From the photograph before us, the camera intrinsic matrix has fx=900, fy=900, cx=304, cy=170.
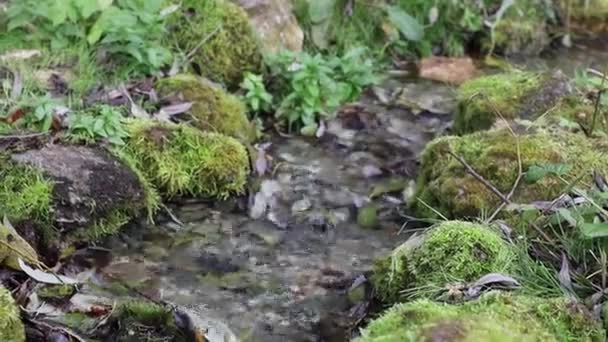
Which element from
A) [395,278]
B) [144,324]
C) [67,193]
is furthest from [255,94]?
[144,324]

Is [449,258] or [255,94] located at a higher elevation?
[449,258]

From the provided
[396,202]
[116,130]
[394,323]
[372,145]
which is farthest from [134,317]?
[372,145]

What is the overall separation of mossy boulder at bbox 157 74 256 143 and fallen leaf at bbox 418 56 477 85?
1.63 m

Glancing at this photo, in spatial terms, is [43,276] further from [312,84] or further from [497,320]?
[312,84]

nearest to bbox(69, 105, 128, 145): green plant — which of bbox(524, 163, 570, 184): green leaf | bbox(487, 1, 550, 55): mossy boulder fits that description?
bbox(524, 163, 570, 184): green leaf

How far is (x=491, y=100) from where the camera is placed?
4.45 meters

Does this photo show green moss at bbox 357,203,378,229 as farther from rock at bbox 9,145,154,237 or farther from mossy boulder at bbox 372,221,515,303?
rock at bbox 9,145,154,237

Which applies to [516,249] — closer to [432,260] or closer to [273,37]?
[432,260]

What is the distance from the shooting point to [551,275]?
2658 mm

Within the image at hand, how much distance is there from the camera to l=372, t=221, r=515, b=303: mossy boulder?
8.95ft

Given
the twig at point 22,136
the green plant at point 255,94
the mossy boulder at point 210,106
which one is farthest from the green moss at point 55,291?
the green plant at point 255,94

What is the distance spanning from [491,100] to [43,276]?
8.01 feet

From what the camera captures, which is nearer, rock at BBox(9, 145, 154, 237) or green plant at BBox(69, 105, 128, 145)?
rock at BBox(9, 145, 154, 237)

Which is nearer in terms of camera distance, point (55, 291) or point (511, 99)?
point (55, 291)
